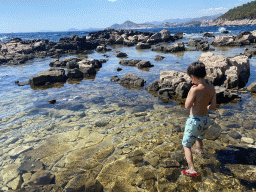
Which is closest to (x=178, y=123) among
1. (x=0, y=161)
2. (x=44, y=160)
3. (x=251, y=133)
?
(x=251, y=133)

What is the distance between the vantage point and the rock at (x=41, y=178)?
375 centimetres

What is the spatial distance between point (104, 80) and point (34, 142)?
7.65m

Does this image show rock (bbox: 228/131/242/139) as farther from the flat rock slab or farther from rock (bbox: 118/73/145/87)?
the flat rock slab

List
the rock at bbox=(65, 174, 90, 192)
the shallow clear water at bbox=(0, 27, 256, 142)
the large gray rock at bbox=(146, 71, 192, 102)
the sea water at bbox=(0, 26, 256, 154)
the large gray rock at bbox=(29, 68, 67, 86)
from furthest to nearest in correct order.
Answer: the large gray rock at bbox=(29, 68, 67, 86), the large gray rock at bbox=(146, 71, 192, 102), the shallow clear water at bbox=(0, 27, 256, 142), the sea water at bbox=(0, 26, 256, 154), the rock at bbox=(65, 174, 90, 192)

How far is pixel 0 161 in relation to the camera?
451 centimetres

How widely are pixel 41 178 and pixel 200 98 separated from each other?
4202mm

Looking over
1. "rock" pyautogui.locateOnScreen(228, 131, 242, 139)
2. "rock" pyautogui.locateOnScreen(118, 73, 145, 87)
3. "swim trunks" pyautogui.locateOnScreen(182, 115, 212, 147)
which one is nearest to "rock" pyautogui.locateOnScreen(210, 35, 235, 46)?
"rock" pyautogui.locateOnScreen(118, 73, 145, 87)

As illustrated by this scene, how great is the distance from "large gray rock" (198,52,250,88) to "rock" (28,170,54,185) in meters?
9.20

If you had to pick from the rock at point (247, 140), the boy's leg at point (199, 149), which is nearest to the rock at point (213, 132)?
the rock at point (247, 140)

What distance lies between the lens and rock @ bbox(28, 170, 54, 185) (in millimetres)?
3748

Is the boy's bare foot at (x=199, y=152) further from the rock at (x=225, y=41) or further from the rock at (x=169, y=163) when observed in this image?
the rock at (x=225, y=41)

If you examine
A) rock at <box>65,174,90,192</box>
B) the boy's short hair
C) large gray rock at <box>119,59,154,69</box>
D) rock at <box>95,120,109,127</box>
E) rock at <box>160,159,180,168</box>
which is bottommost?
rock at <box>65,174,90,192</box>

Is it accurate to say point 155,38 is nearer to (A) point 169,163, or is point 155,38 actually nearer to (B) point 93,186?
(A) point 169,163

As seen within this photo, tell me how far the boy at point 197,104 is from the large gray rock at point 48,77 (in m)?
11.6
